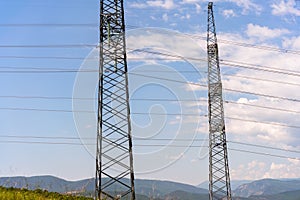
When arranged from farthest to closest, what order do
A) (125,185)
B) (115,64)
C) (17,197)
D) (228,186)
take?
1. (228,186)
2. (115,64)
3. (125,185)
4. (17,197)

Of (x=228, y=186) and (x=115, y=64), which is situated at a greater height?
(x=115, y=64)

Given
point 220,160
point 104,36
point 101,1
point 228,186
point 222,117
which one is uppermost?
point 101,1

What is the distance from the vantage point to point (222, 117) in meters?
37.4

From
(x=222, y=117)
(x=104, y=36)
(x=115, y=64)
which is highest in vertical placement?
(x=104, y=36)

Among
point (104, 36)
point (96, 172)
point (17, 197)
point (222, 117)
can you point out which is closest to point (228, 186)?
point (222, 117)

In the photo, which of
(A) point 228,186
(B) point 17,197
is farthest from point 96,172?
(A) point 228,186

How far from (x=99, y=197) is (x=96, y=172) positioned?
1.53m

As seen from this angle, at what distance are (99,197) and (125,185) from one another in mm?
1781

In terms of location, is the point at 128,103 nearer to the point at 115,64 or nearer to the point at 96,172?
the point at 115,64

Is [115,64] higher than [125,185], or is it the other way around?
[115,64]

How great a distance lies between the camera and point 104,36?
89.1 feet

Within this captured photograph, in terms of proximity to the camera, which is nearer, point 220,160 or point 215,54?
point 220,160

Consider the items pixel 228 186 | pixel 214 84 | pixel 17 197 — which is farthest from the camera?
pixel 214 84

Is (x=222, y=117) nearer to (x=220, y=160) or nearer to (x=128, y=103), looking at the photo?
(x=220, y=160)
